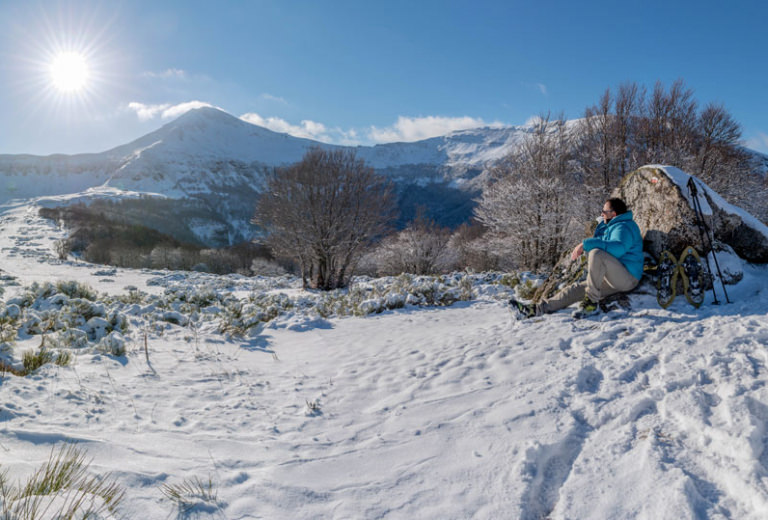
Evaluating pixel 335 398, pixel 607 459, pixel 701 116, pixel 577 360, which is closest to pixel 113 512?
pixel 335 398

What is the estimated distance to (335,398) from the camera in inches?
135

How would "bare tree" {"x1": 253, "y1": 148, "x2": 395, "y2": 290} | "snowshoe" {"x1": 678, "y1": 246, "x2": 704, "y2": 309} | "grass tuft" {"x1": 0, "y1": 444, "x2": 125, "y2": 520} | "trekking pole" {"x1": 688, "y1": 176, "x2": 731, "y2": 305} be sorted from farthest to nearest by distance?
"bare tree" {"x1": 253, "y1": 148, "x2": 395, "y2": 290}
"trekking pole" {"x1": 688, "y1": 176, "x2": 731, "y2": 305}
"snowshoe" {"x1": 678, "y1": 246, "x2": 704, "y2": 309}
"grass tuft" {"x1": 0, "y1": 444, "x2": 125, "y2": 520}

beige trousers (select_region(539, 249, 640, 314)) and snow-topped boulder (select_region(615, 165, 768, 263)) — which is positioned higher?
snow-topped boulder (select_region(615, 165, 768, 263))

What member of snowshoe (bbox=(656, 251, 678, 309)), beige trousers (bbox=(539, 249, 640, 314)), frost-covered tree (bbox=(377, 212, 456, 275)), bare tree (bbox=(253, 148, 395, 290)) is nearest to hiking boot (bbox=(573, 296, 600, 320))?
beige trousers (bbox=(539, 249, 640, 314))

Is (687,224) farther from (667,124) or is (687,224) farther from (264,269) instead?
(264,269)

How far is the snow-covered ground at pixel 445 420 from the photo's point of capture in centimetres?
183

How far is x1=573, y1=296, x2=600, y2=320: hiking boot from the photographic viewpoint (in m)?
4.38

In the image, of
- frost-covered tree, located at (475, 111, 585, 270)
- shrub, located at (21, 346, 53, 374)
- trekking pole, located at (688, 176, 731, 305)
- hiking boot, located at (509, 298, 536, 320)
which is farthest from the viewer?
frost-covered tree, located at (475, 111, 585, 270)

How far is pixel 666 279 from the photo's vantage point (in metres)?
4.35

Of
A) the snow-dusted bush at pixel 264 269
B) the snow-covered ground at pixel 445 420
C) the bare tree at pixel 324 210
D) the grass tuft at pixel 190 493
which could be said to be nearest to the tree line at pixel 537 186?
the bare tree at pixel 324 210

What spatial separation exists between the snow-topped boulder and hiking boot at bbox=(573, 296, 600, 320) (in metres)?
1.36

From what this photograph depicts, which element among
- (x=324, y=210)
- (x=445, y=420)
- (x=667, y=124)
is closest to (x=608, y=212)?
(x=445, y=420)

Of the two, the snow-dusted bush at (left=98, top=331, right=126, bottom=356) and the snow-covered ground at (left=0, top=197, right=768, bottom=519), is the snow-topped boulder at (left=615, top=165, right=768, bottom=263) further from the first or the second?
the snow-dusted bush at (left=98, top=331, right=126, bottom=356)

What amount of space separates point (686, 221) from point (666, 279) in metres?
0.96
